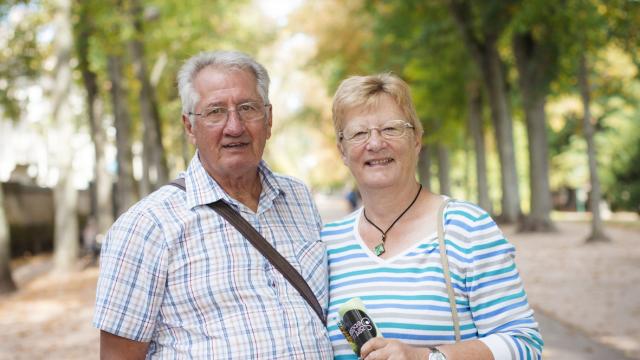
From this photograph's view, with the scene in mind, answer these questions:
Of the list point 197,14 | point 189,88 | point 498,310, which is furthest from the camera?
point 197,14

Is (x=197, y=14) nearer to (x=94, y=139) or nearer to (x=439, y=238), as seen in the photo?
(x=94, y=139)

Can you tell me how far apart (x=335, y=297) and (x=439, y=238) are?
1.64ft

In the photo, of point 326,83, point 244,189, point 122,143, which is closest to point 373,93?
point 244,189

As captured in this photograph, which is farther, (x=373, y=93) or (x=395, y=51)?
(x=395, y=51)

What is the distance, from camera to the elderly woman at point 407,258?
2.49 meters

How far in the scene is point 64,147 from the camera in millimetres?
15977

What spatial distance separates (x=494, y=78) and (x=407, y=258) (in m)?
19.1

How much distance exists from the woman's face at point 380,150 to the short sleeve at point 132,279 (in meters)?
0.80

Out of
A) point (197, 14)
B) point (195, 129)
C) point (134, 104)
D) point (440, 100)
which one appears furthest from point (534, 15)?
point (134, 104)

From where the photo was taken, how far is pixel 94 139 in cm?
1992

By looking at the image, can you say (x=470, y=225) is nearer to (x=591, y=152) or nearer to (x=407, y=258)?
(x=407, y=258)

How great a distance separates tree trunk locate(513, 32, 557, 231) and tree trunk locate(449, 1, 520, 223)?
0.83 m

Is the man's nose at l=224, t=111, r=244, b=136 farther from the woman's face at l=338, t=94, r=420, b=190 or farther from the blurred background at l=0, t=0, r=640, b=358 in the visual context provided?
the blurred background at l=0, t=0, r=640, b=358

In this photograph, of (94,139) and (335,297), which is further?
(94,139)
